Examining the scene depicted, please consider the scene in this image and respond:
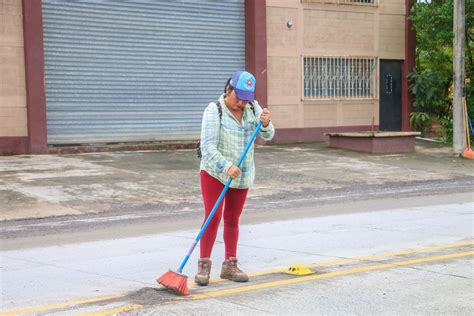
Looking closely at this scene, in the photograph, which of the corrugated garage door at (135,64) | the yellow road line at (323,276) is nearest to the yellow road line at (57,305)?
the yellow road line at (323,276)

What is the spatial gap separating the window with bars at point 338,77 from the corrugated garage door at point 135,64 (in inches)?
91.7

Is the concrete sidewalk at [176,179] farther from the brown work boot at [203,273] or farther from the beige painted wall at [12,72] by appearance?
the brown work boot at [203,273]

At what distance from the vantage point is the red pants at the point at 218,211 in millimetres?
6293

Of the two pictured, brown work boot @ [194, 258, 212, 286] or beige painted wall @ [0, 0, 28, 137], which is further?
beige painted wall @ [0, 0, 28, 137]

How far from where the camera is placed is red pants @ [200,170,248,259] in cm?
629

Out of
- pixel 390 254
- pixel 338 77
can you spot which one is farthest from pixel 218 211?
pixel 338 77

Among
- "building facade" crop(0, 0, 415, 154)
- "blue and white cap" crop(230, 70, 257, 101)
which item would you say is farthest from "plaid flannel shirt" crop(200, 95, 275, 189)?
"building facade" crop(0, 0, 415, 154)

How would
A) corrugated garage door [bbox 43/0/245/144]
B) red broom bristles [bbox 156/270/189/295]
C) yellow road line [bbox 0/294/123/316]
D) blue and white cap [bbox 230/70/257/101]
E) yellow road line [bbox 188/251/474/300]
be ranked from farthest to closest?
corrugated garage door [bbox 43/0/245/144] < blue and white cap [bbox 230/70/257/101] < yellow road line [bbox 188/251/474/300] < red broom bristles [bbox 156/270/189/295] < yellow road line [bbox 0/294/123/316]

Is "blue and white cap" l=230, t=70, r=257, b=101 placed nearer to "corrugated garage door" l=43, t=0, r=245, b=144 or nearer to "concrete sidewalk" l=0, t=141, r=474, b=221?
"concrete sidewalk" l=0, t=141, r=474, b=221

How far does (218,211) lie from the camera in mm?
6281

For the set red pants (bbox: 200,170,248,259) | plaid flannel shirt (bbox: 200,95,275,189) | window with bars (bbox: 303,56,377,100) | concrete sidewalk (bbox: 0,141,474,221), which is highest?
window with bars (bbox: 303,56,377,100)

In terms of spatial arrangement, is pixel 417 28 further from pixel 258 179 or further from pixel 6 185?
pixel 6 185

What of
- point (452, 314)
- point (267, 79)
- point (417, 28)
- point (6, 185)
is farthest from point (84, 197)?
point (417, 28)

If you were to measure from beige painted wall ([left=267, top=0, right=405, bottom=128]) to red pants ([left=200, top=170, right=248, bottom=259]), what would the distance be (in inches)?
596
